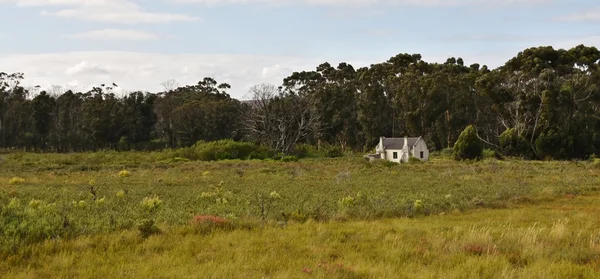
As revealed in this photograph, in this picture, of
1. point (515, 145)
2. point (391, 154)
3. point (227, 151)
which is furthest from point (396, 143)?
point (227, 151)

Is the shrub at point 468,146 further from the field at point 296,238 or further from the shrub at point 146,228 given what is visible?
the shrub at point 146,228

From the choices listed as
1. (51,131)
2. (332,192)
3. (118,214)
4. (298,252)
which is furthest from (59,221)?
(51,131)

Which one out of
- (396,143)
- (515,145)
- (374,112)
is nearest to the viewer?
(515,145)

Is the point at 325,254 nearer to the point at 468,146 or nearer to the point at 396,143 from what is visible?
the point at 468,146

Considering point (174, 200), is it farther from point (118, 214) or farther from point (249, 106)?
point (249, 106)

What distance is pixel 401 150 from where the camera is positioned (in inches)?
2406

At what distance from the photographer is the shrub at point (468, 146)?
55.5 meters

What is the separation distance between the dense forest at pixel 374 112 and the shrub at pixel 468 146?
5.70m

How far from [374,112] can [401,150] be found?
19244mm

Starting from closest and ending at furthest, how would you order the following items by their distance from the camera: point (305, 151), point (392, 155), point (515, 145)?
point (515, 145)
point (392, 155)
point (305, 151)

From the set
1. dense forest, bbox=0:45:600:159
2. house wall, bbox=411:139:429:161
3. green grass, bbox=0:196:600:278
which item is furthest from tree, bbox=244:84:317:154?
green grass, bbox=0:196:600:278

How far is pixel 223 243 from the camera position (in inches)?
446

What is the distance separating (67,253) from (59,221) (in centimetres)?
250

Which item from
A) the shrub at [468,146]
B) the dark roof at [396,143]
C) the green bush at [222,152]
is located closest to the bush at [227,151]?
the green bush at [222,152]
